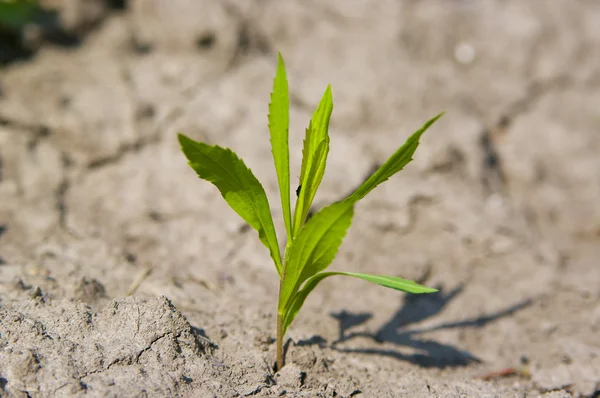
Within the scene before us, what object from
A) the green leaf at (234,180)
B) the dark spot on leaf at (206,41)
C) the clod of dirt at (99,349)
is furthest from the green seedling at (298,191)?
the dark spot on leaf at (206,41)

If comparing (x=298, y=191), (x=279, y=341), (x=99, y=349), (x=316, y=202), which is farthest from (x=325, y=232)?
(x=316, y=202)

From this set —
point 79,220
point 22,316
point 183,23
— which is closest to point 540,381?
point 22,316

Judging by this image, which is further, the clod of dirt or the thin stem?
the thin stem

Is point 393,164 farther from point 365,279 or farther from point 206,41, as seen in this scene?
point 206,41

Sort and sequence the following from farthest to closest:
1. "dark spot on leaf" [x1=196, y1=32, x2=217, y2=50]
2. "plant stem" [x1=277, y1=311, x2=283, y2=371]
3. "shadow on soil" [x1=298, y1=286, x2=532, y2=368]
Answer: "dark spot on leaf" [x1=196, y1=32, x2=217, y2=50] < "shadow on soil" [x1=298, y1=286, x2=532, y2=368] < "plant stem" [x1=277, y1=311, x2=283, y2=371]

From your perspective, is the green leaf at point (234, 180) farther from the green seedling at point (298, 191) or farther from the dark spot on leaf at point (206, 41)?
the dark spot on leaf at point (206, 41)

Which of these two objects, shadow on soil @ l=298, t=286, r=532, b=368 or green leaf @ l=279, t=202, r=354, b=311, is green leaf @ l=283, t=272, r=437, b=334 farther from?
shadow on soil @ l=298, t=286, r=532, b=368

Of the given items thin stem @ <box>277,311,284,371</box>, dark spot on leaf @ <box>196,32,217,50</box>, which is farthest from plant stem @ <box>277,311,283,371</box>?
dark spot on leaf @ <box>196,32,217,50</box>

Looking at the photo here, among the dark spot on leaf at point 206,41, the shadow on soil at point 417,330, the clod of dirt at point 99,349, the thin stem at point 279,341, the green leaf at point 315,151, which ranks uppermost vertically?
the dark spot on leaf at point 206,41
